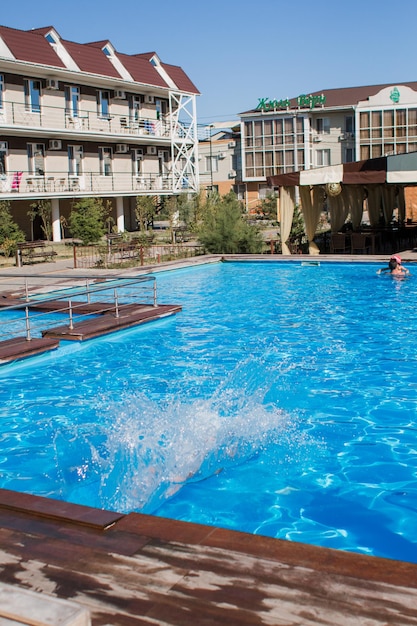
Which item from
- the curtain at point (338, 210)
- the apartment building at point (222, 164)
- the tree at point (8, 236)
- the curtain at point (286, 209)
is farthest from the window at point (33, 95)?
the apartment building at point (222, 164)

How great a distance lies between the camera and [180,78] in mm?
46562

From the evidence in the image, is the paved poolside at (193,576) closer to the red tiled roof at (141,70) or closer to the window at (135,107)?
the window at (135,107)

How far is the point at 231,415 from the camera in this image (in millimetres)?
8781

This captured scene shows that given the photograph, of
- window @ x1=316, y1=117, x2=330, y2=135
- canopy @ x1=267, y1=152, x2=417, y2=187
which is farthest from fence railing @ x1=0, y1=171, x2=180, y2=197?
window @ x1=316, y1=117, x2=330, y2=135

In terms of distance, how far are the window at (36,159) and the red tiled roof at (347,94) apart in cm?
3105

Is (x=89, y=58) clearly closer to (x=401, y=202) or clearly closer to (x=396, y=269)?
(x=401, y=202)

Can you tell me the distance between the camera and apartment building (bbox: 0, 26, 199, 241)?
34.1m

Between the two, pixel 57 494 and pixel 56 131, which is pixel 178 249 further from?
pixel 57 494

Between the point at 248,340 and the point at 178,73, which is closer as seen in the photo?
the point at 248,340

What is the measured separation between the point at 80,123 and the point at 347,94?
114 ft

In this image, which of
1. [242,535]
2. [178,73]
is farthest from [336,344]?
[178,73]

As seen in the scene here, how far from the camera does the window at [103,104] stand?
39.9 m

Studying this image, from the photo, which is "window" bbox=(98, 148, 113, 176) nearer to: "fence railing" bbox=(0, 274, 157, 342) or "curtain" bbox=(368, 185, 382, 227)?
"curtain" bbox=(368, 185, 382, 227)

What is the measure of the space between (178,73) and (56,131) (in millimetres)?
15045
